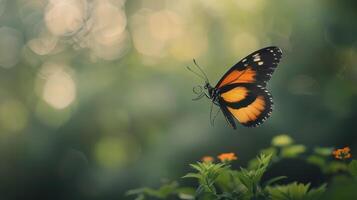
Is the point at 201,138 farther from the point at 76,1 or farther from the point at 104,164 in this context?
the point at 76,1

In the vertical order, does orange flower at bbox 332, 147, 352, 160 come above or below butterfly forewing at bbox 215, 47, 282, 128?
below

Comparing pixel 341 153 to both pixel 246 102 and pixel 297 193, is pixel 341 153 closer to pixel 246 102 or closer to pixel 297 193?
pixel 297 193

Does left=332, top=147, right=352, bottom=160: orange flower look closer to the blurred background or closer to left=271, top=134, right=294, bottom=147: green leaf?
A: left=271, top=134, right=294, bottom=147: green leaf

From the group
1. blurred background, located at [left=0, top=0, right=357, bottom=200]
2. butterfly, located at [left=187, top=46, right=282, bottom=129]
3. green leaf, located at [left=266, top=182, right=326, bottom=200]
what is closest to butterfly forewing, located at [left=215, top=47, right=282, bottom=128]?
butterfly, located at [left=187, top=46, right=282, bottom=129]

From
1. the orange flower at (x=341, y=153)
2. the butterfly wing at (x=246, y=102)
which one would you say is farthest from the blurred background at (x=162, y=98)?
the orange flower at (x=341, y=153)

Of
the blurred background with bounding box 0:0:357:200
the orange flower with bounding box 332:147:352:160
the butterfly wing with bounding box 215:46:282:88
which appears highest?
the blurred background with bounding box 0:0:357:200

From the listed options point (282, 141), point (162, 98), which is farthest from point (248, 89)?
point (162, 98)
